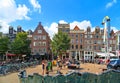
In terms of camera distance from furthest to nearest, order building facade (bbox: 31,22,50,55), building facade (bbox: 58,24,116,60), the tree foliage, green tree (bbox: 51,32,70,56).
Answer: building facade (bbox: 58,24,116,60) < building facade (bbox: 31,22,50,55) < green tree (bbox: 51,32,70,56) < the tree foliage

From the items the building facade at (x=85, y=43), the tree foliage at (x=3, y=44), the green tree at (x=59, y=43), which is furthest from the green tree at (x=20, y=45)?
the building facade at (x=85, y=43)

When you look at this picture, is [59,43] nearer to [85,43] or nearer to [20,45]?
[20,45]

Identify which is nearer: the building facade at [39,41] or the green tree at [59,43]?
the green tree at [59,43]

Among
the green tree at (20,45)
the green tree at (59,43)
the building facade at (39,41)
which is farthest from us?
the building facade at (39,41)

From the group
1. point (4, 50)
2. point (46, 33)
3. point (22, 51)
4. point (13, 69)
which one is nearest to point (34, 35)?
point (46, 33)

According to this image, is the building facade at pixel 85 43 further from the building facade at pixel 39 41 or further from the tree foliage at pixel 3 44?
the tree foliage at pixel 3 44

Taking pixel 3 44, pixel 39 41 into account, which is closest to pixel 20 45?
pixel 3 44

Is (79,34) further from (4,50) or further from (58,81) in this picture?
(58,81)

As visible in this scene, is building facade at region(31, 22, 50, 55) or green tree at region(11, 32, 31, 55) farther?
building facade at region(31, 22, 50, 55)

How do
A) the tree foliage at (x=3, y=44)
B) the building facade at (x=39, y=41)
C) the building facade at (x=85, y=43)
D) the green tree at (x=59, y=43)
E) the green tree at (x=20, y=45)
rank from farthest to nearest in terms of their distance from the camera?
the building facade at (x=85, y=43)
the building facade at (x=39, y=41)
the green tree at (x=20, y=45)
the green tree at (x=59, y=43)
the tree foliage at (x=3, y=44)

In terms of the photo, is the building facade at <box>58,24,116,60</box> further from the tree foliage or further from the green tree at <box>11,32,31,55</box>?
the tree foliage

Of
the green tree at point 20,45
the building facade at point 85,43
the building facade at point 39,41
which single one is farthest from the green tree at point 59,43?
the building facade at point 85,43

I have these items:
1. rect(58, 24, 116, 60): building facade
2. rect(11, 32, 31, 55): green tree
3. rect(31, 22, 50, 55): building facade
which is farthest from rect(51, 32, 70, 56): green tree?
rect(58, 24, 116, 60): building facade

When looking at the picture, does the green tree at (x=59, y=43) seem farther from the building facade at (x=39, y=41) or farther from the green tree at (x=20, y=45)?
the building facade at (x=39, y=41)
